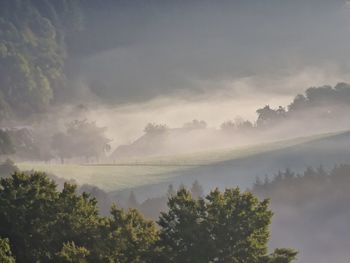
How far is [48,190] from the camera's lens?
232ft

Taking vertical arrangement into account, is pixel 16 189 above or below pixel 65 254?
above

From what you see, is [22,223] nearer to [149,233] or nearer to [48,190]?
[48,190]

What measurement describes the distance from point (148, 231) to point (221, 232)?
792 cm

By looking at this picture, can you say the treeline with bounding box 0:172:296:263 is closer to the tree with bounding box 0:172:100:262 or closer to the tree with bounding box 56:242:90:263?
the tree with bounding box 0:172:100:262

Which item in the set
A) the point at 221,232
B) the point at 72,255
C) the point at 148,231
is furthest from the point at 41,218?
the point at 221,232

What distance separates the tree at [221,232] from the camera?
6112 centimetres

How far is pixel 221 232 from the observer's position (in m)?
61.8

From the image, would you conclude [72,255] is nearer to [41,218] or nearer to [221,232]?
[41,218]

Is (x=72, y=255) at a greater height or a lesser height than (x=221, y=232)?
lesser

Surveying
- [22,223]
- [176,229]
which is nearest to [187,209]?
[176,229]

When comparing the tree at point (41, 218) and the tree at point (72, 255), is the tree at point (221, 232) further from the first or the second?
the tree at point (72, 255)

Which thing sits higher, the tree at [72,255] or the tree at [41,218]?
the tree at [41,218]

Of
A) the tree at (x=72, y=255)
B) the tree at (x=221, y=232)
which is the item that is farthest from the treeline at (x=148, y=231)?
the tree at (x=72, y=255)

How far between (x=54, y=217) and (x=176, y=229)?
42.8ft
